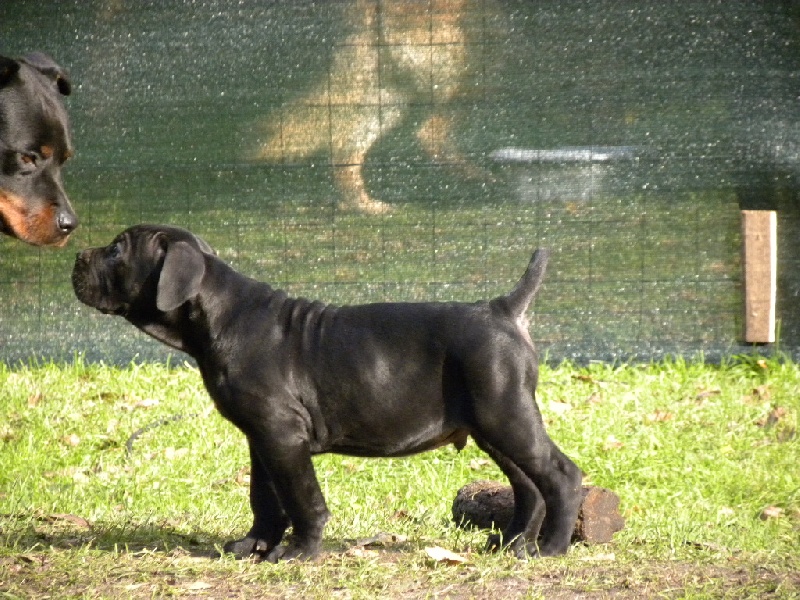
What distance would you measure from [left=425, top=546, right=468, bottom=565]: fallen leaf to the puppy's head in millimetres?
1339

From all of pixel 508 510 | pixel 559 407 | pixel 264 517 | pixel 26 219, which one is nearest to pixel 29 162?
pixel 26 219

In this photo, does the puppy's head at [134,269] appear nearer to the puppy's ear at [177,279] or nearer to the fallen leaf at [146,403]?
the puppy's ear at [177,279]

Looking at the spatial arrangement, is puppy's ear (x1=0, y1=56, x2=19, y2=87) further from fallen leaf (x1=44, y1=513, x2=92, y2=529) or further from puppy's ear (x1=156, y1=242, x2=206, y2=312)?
fallen leaf (x1=44, y1=513, x2=92, y2=529)

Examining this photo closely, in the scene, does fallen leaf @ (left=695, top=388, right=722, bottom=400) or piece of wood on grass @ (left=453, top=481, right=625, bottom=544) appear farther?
fallen leaf @ (left=695, top=388, right=722, bottom=400)

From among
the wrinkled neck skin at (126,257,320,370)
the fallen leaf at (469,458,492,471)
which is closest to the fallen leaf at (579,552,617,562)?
the wrinkled neck skin at (126,257,320,370)

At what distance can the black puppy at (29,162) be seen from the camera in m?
5.56

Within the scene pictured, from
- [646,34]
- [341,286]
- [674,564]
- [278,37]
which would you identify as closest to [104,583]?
[674,564]

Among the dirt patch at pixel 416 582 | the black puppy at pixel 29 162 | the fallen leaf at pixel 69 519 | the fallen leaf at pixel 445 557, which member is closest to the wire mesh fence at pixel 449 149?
the black puppy at pixel 29 162

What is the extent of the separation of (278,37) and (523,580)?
543 centimetres

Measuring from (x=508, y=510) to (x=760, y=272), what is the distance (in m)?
4.15

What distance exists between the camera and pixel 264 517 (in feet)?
15.6

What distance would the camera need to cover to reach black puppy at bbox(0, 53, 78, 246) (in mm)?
5559

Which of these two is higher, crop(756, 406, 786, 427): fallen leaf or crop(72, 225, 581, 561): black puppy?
crop(72, 225, 581, 561): black puppy

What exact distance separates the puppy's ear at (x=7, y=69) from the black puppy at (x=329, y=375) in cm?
131
